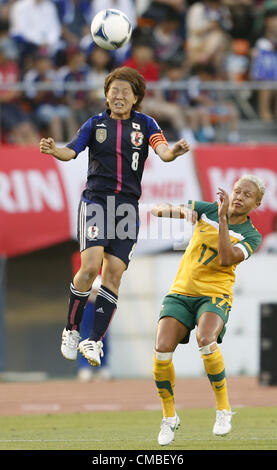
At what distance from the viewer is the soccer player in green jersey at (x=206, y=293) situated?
9633mm

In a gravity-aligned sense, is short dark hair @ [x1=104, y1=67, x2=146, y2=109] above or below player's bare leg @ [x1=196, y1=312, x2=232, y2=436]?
above

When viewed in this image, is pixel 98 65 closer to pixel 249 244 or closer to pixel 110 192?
pixel 110 192

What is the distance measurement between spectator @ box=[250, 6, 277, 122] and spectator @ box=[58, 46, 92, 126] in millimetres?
2971

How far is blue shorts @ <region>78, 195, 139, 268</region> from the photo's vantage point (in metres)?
9.62

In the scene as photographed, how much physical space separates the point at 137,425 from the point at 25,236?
648cm

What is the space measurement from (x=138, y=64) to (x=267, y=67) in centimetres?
244

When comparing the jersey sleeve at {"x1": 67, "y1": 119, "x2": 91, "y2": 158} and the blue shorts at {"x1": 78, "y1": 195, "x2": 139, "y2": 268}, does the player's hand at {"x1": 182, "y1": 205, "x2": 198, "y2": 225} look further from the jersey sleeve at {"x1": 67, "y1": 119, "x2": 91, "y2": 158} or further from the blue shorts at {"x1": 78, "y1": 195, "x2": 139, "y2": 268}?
the jersey sleeve at {"x1": 67, "y1": 119, "x2": 91, "y2": 158}

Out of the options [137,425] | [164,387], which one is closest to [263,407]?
[137,425]

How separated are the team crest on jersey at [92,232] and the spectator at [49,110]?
8130 mm

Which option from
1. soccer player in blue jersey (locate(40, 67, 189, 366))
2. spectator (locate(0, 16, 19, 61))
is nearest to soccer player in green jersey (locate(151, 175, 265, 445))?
soccer player in blue jersey (locate(40, 67, 189, 366))

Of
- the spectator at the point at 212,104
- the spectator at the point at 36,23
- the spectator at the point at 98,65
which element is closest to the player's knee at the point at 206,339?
the spectator at the point at 98,65

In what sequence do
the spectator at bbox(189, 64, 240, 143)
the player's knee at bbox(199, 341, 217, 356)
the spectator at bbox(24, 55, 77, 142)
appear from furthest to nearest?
the spectator at bbox(189, 64, 240, 143) → the spectator at bbox(24, 55, 77, 142) → the player's knee at bbox(199, 341, 217, 356)

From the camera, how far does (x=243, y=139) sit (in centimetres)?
1912

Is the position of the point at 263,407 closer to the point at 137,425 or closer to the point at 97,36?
the point at 137,425
